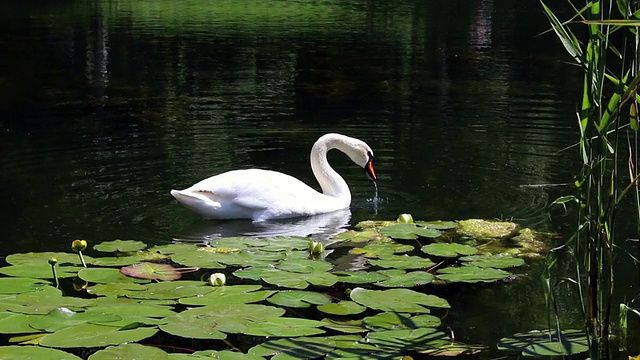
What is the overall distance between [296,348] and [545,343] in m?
1.23

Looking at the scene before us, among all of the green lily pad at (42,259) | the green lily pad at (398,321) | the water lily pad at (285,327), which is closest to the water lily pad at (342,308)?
the green lily pad at (398,321)

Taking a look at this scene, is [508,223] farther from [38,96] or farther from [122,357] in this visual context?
[38,96]

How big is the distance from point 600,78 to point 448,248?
2.48 meters

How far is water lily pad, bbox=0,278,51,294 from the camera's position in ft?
18.0

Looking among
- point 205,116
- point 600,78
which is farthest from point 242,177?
point 205,116

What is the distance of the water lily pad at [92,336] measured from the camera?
4.62 meters

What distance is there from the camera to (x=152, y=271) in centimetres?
604

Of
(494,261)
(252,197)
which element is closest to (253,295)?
(494,261)

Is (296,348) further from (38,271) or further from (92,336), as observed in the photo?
(38,271)

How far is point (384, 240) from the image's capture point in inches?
280

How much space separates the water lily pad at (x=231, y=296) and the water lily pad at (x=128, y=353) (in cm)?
72

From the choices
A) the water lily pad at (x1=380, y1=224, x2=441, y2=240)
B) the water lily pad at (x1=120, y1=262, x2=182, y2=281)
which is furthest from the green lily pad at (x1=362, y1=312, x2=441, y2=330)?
the water lily pad at (x1=380, y1=224, x2=441, y2=240)

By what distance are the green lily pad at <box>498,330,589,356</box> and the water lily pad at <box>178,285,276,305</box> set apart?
4.18 feet

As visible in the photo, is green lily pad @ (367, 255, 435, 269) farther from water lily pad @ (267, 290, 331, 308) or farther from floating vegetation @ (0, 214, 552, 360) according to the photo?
water lily pad @ (267, 290, 331, 308)
